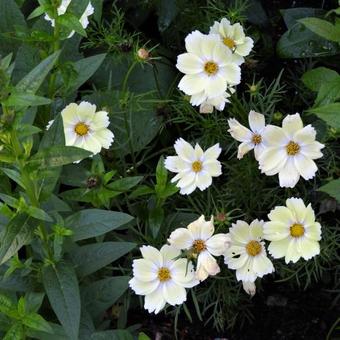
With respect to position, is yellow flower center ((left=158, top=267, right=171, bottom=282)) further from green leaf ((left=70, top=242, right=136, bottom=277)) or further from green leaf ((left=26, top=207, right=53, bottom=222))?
green leaf ((left=26, top=207, right=53, bottom=222))

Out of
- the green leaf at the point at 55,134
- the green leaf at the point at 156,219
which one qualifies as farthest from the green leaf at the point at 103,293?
the green leaf at the point at 55,134

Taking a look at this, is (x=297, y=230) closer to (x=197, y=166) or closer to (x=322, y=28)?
(x=197, y=166)

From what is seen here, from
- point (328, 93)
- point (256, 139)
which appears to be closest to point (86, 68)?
point (256, 139)

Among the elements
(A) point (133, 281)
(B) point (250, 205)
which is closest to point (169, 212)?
(B) point (250, 205)

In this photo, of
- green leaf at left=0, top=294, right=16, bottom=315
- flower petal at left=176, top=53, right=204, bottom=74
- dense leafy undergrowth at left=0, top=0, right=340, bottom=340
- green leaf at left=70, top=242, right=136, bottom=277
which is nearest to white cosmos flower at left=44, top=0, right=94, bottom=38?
dense leafy undergrowth at left=0, top=0, right=340, bottom=340

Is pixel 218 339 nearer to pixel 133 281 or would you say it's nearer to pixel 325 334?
pixel 325 334

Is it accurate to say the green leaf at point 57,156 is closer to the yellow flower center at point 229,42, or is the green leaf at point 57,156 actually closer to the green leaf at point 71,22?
the green leaf at point 71,22
